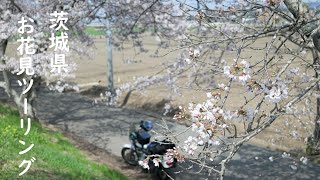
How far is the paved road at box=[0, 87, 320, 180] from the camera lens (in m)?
8.99

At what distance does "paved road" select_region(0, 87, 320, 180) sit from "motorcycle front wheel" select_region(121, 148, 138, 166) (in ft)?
2.81

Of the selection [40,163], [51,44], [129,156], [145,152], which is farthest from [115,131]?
[40,163]

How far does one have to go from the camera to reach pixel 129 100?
16.5 metres

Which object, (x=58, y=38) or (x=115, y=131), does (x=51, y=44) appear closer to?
(x=58, y=38)

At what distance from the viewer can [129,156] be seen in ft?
30.3

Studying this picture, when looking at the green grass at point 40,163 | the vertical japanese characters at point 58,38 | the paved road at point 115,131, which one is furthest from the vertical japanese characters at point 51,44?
the paved road at point 115,131

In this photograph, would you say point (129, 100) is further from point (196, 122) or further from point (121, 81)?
point (196, 122)

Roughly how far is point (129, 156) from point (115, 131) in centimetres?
320

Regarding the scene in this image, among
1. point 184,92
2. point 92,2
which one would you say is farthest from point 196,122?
point 184,92

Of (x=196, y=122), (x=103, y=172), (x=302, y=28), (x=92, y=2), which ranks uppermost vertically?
(x=92, y=2)

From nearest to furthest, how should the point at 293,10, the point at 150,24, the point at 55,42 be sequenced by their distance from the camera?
the point at 293,10 < the point at 55,42 < the point at 150,24

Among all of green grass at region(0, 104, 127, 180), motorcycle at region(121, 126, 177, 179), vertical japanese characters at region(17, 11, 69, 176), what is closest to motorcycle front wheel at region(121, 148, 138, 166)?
motorcycle at region(121, 126, 177, 179)

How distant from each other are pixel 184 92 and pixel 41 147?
9.27 meters

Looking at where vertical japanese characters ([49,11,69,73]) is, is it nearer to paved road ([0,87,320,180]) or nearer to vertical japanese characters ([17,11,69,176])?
vertical japanese characters ([17,11,69,176])
